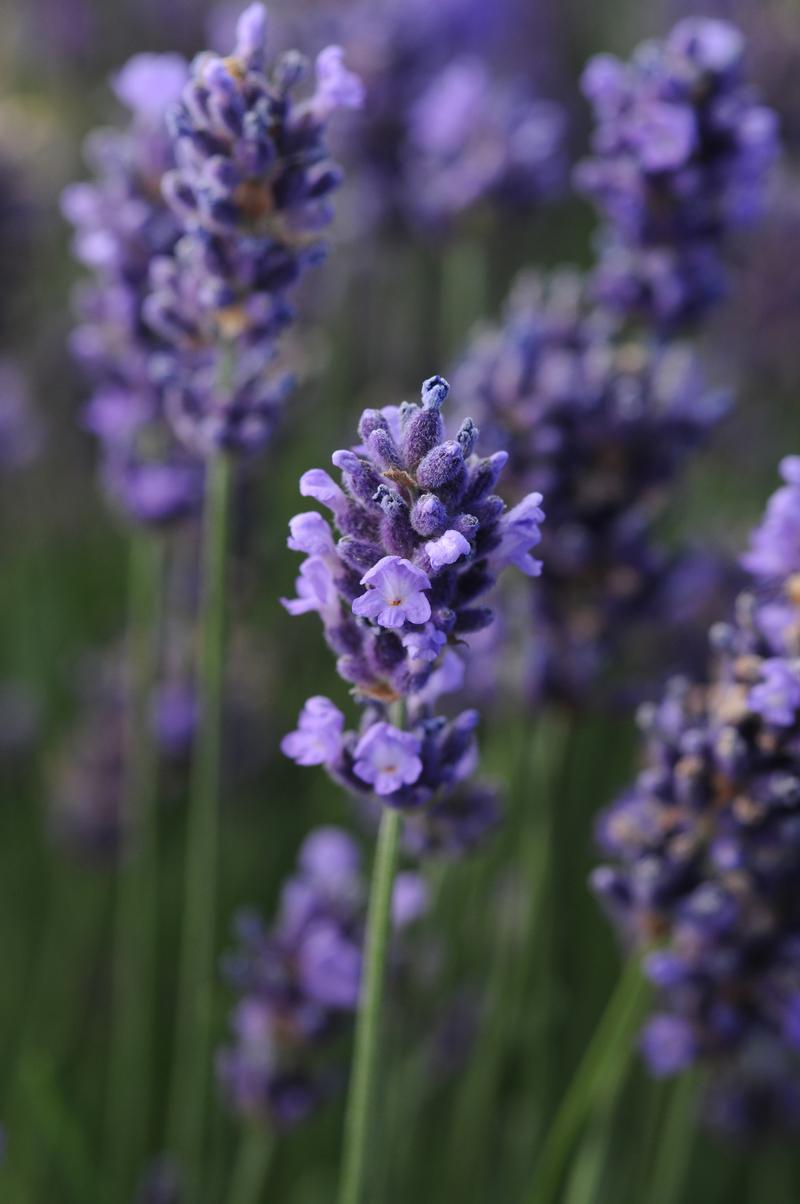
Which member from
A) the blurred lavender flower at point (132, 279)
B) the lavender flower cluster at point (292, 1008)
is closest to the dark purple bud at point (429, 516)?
the blurred lavender flower at point (132, 279)

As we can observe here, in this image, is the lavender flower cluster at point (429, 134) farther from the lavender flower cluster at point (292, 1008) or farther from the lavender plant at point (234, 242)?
the lavender flower cluster at point (292, 1008)


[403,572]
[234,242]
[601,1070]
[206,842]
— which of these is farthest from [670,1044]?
[234,242]

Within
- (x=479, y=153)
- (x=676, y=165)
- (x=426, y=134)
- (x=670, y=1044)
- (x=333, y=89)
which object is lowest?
(x=670, y=1044)

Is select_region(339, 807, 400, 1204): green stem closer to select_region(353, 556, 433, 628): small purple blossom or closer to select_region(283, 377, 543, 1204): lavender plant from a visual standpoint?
select_region(283, 377, 543, 1204): lavender plant

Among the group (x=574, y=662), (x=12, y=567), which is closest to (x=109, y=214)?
(x=574, y=662)

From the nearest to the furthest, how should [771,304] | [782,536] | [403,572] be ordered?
[403,572], [782,536], [771,304]

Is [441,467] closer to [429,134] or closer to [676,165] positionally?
[676,165]

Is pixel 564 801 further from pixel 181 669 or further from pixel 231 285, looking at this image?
pixel 231 285
